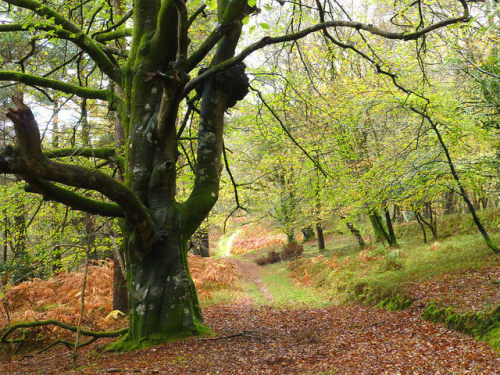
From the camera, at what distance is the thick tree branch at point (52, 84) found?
5336mm

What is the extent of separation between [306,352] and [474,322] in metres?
2.48

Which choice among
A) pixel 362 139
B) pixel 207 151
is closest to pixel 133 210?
pixel 207 151

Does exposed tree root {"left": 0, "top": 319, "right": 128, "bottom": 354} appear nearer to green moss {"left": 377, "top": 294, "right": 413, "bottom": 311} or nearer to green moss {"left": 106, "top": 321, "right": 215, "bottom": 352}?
green moss {"left": 106, "top": 321, "right": 215, "bottom": 352}

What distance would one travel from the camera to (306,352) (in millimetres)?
4629

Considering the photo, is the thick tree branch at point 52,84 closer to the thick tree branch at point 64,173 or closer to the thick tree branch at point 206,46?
the thick tree branch at point 206,46

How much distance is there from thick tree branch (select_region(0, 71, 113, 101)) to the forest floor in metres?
4.48

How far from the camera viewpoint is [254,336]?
5535 mm

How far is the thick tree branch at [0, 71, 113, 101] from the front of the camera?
5.34 meters

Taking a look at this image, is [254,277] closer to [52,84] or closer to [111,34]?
[111,34]

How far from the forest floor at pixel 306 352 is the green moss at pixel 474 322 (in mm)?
129

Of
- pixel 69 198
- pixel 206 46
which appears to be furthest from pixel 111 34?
pixel 69 198

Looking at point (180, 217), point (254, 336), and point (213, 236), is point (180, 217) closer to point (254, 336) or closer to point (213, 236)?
point (254, 336)

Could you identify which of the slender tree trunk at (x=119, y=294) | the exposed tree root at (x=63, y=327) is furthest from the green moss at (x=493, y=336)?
the slender tree trunk at (x=119, y=294)

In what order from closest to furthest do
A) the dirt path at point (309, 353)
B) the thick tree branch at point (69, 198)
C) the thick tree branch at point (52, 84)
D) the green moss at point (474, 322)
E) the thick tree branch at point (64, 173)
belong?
the thick tree branch at point (64, 173) < the thick tree branch at point (69, 198) < the dirt path at point (309, 353) < the green moss at point (474, 322) < the thick tree branch at point (52, 84)
